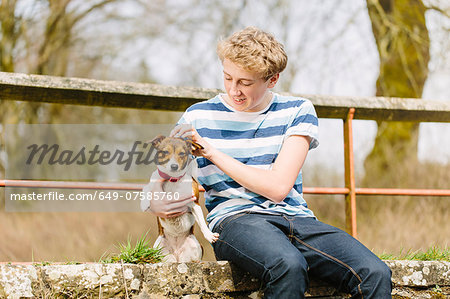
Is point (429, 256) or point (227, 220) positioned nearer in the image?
point (227, 220)

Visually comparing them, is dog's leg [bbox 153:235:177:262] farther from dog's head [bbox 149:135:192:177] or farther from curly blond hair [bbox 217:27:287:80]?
curly blond hair [bbox 217:27:287:80]

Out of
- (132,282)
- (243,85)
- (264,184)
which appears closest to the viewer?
(132,282)

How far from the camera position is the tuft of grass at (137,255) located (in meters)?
2.05

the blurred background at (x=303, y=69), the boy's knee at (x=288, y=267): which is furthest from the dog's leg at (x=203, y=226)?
the blurred background at (x=303, y=69)

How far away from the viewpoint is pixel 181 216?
234cm

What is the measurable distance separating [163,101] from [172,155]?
18.7 inches

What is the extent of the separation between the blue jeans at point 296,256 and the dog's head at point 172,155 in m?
0.35

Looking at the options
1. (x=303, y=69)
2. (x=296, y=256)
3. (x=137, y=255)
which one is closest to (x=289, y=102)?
(x=296, y=256)

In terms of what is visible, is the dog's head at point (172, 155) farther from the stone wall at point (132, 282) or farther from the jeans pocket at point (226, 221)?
the stone wall at point (132, 282)

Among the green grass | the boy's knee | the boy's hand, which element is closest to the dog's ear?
the boy's hand

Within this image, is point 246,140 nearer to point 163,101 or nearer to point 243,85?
point 243,85

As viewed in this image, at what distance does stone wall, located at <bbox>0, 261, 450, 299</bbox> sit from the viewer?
1849 mm

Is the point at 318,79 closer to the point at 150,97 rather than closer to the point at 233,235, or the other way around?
the point at 150,97

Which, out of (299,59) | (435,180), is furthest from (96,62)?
(435,180)
